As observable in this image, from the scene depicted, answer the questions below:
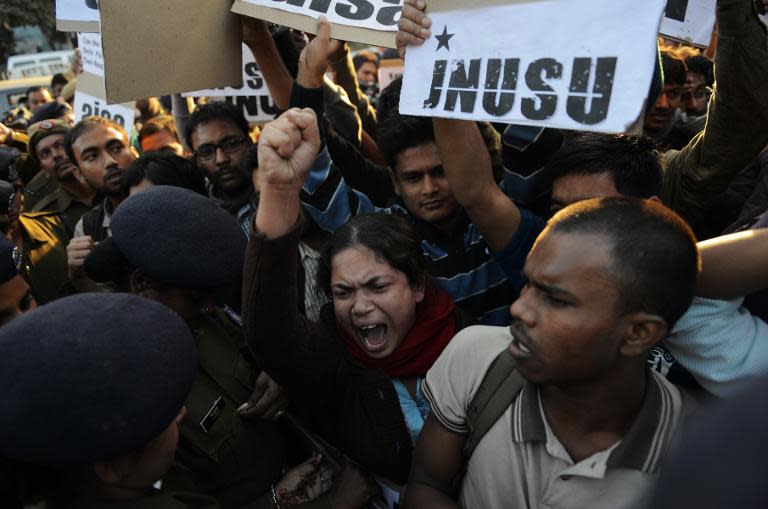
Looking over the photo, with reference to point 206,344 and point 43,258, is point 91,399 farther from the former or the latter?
point 43,258

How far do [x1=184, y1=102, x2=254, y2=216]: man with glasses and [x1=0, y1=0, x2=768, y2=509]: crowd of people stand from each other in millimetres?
1019

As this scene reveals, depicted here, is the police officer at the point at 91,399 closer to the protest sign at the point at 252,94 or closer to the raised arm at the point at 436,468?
the raised arm at the point at 436,468

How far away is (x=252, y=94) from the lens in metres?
3.81

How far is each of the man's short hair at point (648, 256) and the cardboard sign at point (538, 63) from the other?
0.73 ft

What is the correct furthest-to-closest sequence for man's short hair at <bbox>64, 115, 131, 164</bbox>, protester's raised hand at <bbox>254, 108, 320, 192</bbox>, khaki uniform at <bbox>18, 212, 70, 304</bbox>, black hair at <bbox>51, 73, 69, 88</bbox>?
black hair at <bbox>51, 73, 69, 88</bbox>
man's short hair at <bbox>64, 115, 131, 164</bbox>
khaki uniform at <bbox>18, 212, 70, 304</bbox>
protester's raised hand at <bbox>254, 108, 320, 192</bbox>

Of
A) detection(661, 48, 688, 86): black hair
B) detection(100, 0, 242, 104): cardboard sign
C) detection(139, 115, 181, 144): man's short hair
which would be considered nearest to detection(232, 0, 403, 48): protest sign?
detection(100, 0, 242, 104): cardboard sign

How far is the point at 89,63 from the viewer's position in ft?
13.5

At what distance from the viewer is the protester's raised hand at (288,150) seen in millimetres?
1558

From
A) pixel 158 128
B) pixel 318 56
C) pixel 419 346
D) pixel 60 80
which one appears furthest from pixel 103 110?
pixel 60 80

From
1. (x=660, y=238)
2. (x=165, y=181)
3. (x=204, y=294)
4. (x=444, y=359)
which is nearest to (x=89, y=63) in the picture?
(x=165, y=181)

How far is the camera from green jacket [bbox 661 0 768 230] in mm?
1756

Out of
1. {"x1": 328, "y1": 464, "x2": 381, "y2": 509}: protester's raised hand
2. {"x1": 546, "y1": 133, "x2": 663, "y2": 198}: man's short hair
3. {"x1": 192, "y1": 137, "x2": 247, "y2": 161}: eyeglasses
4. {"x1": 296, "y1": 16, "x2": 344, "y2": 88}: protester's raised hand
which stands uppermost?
{"x1": 296, "y1": 16, "x2": 344, "y2": 88}: protester's raised hand

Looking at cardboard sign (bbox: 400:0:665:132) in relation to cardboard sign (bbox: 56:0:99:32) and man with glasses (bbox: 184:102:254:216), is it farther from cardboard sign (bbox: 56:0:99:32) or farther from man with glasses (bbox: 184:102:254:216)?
man with glasses (bbox: 184:102:254:216)

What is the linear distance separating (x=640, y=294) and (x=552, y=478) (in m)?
0.47
